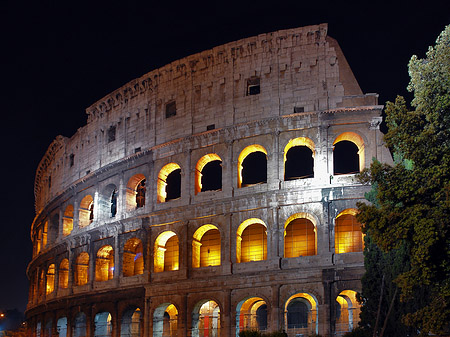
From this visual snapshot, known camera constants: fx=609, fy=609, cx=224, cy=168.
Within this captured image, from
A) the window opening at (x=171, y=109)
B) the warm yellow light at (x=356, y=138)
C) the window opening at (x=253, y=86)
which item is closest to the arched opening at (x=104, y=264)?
the window opening at (x=171, y=109)

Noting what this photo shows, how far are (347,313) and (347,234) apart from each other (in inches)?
153

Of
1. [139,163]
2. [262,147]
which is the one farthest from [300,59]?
[139,163]

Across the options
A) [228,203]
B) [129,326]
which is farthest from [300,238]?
[129,326]

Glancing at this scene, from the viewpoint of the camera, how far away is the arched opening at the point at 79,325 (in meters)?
34.8

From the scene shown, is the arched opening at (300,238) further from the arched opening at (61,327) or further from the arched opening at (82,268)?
the arched opening at (61,327)

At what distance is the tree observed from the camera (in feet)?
53.9

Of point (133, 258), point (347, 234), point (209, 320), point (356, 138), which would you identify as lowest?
point (209, 320)

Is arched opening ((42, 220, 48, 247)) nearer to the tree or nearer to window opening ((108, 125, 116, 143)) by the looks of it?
window opening ((108, 125, 116, 143))

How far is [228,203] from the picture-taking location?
28969 mm

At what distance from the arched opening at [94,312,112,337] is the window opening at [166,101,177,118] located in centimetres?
1152

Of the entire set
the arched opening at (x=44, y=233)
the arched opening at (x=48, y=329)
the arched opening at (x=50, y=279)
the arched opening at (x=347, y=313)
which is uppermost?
the arched opening at (x=44, y=233)

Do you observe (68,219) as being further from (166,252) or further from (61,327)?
(166,252)

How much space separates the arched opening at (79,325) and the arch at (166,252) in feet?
21.6

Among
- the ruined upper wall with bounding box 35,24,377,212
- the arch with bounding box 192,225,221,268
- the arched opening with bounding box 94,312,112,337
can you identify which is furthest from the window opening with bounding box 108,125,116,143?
the arched opening with bounding box 94,312,112,337
